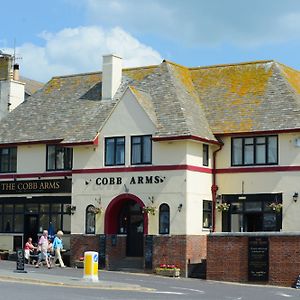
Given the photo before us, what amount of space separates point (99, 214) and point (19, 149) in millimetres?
7438

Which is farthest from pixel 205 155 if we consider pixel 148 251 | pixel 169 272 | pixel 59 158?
pixel 59 158

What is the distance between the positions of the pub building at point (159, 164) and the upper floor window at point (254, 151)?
0.18ft

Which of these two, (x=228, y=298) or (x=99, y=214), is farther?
(x=99, y=214)

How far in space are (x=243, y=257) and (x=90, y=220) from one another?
9626 mm

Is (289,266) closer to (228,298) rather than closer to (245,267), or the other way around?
(245,267)

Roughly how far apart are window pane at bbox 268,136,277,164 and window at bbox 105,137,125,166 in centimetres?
763

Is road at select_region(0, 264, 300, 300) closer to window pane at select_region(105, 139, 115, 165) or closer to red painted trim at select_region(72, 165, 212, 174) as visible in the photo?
red painted trim at select_region(72, 165, 212, 174)

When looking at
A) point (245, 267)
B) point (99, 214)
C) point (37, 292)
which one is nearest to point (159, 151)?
point (99, 214)

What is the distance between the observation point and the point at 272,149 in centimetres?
4222

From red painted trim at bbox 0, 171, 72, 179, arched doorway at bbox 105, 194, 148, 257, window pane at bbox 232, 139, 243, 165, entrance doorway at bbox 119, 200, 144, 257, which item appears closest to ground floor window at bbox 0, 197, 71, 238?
red painted trim at bbox 0, 171, 72, 179

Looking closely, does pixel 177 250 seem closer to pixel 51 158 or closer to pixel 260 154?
pixel 260 154

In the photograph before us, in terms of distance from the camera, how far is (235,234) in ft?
127

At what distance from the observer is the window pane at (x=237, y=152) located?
43.2 metres

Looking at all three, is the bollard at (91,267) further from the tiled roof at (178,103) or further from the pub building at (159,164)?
the tiled roof at (178,103)
